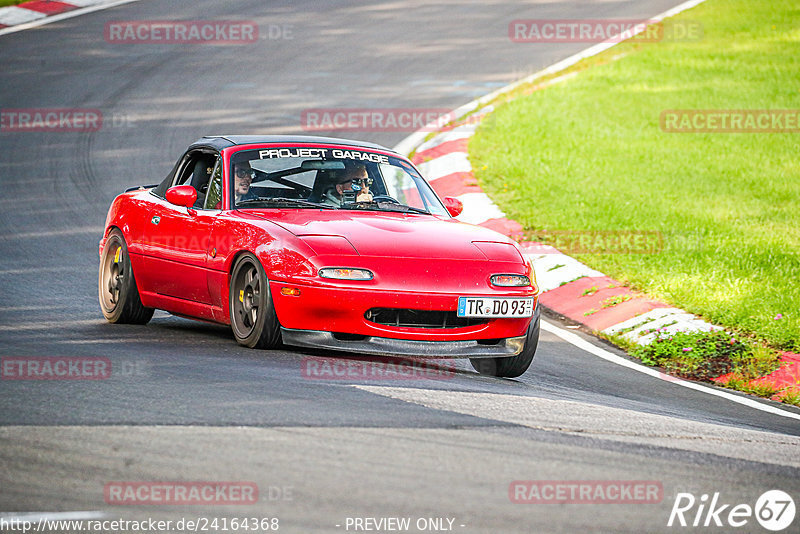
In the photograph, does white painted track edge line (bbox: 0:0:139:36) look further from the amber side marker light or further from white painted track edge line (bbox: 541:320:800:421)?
the amber side marker light

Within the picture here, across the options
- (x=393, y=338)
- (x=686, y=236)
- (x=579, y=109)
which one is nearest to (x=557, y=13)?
(x=579, y=109)

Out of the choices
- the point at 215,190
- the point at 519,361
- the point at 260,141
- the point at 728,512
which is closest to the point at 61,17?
the point at 260,141

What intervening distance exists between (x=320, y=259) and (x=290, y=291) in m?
0.26

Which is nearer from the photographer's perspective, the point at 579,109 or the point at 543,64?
the point at 579,109

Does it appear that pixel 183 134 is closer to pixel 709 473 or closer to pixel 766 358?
pixel 766 358

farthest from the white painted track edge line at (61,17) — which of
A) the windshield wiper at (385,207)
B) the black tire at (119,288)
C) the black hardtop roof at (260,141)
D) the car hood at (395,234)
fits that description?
the car hood at (395,234)

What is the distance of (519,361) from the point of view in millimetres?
7484

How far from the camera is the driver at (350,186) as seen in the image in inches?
314

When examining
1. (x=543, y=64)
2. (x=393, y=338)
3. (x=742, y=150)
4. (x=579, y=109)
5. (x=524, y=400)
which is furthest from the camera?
(x=543, y=64)

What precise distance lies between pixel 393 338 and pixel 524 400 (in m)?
0.95

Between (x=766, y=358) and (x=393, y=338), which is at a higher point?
(x=393, y=338)

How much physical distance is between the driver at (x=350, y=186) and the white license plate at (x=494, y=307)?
1396mm

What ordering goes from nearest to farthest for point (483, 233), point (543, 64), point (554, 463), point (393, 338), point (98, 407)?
point (554, 463), point (98, 407), point (393, 338), point (483, 233), point (543, 64)

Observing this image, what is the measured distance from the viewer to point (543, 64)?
20.6 m
